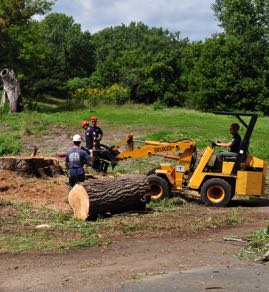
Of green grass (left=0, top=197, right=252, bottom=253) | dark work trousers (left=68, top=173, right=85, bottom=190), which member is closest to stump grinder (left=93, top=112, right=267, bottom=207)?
green grass (left=0, top=197, right=252, bottom=253)

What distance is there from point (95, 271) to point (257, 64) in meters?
53.4

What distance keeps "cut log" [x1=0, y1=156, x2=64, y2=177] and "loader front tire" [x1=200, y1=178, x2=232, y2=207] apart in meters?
4.47

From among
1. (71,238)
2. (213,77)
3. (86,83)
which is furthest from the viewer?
(86,83)

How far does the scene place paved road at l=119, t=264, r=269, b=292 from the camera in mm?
7246

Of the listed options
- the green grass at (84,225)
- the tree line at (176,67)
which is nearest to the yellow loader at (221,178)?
the green grass at (84,225)

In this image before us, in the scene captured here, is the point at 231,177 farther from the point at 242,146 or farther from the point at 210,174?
the point at 242,146

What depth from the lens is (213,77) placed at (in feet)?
193

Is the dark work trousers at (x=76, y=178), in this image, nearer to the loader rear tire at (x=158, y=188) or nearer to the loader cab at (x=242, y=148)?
the loader rear tire at (x=158, y=188)

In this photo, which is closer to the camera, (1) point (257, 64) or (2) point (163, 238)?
(2) point (163, 238)

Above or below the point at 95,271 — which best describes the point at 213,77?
above

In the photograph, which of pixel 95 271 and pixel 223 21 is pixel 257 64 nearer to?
pixel 223 21

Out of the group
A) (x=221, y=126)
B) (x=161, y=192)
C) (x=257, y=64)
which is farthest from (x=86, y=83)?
(x=161, y=192)

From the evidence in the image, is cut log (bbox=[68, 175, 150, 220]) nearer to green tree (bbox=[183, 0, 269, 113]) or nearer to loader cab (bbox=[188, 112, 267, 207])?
loader cab (bbox=[188, 112, 267, 207])

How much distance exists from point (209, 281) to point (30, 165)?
9158mm
